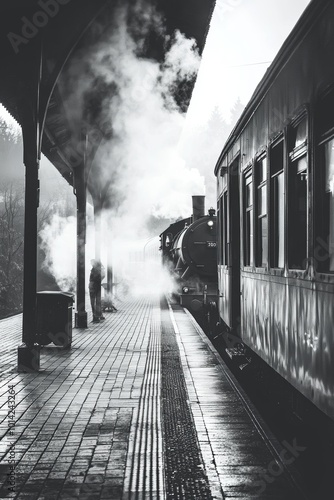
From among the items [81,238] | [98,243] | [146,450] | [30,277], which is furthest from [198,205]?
[146,450]

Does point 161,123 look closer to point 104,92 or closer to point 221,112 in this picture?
point 104,92

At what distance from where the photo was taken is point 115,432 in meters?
5.35

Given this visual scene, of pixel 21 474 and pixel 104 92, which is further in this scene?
pixel 104 92

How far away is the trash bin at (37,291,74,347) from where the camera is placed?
10883mm

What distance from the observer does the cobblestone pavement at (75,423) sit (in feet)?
13.4

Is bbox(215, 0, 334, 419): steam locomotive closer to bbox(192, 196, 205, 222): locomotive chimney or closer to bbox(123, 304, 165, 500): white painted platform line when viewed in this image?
bbox(123, 304, 165, 500): white painted platform line

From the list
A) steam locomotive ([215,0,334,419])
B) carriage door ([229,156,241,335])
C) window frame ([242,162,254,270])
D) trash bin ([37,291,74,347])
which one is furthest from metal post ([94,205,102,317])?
steam locomotive ([215,0,334,419])

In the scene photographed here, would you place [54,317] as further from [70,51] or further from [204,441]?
[204,441]

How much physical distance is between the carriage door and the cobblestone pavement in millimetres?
1378

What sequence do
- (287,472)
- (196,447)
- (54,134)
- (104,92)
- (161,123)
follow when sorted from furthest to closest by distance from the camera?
1. (161,123)
2. (104,92)
3. (54,134)
4. (196,447)
5. (287,472)

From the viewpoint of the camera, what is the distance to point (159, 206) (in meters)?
39.0

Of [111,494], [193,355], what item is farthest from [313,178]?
[193,355]

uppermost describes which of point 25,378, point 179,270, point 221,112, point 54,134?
point 221,112

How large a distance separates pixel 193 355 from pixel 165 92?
7857mm
